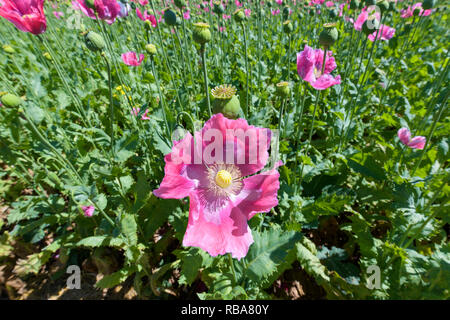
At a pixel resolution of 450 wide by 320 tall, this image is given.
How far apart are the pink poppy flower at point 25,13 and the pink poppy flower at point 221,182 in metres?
1.29

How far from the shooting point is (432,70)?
3.08 metres

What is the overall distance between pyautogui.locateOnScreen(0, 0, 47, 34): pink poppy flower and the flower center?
144 cm

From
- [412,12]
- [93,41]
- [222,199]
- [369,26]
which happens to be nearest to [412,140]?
[369,26]

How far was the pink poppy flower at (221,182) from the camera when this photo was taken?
0.92 metres

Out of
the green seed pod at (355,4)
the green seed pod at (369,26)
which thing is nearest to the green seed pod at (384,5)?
the green seed pod at (369,26)

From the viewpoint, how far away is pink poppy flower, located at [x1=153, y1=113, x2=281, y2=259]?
92cm

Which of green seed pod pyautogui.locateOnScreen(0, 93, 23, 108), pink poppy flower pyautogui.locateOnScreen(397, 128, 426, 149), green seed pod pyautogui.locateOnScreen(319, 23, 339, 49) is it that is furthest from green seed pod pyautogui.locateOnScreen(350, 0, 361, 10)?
green seed pod pyautogui.locateOnScreen(0, 93, 23, 108)

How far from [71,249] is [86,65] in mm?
3168

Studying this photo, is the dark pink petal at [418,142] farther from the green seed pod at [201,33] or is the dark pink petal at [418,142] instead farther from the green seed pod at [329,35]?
the green seed pod at [201,33]

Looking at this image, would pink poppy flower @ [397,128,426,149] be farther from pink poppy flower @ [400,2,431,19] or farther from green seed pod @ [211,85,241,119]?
green seed pod @ [211,85,241,119]

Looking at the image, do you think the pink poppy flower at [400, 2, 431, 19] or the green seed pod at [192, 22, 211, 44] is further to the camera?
the pink poppy flower at [400, 2, 431, 19]

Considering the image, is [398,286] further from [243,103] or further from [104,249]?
[104,249]

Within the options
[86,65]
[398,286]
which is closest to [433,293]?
[398,286]

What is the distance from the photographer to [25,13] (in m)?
1.43
